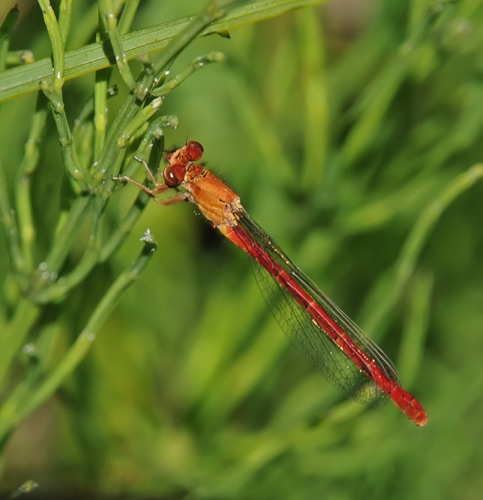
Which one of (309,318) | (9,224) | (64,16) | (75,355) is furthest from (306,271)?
(64,16)

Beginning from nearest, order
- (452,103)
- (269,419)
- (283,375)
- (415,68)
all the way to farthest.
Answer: (415,68), (452,103), (269,419), (283,375)

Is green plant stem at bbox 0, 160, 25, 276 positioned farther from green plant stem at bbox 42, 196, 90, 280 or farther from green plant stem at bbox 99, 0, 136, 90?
green plant stem at bbox 99, 0, 136, 90

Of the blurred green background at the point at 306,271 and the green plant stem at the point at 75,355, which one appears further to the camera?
the blurred green background at the point at 306,271

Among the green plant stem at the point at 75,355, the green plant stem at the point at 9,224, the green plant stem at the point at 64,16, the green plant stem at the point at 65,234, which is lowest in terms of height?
the green plant stem at the point at 75,355

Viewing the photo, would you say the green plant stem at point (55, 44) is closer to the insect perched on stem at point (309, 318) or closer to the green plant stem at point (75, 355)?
the green plant stem at point (75, 355)

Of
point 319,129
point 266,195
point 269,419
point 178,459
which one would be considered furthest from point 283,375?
point 319,129

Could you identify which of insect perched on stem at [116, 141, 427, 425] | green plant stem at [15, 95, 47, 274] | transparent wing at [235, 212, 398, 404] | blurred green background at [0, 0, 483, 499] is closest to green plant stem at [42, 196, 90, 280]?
green plant stem at [15, 95, 47, 274]

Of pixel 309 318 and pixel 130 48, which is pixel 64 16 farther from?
pixel 309 318

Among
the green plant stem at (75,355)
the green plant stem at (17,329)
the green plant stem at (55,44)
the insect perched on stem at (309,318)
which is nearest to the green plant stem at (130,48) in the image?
the green plant stem at (55,44)

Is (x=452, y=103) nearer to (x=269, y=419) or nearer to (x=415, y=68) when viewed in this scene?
(x=415, y=68)
